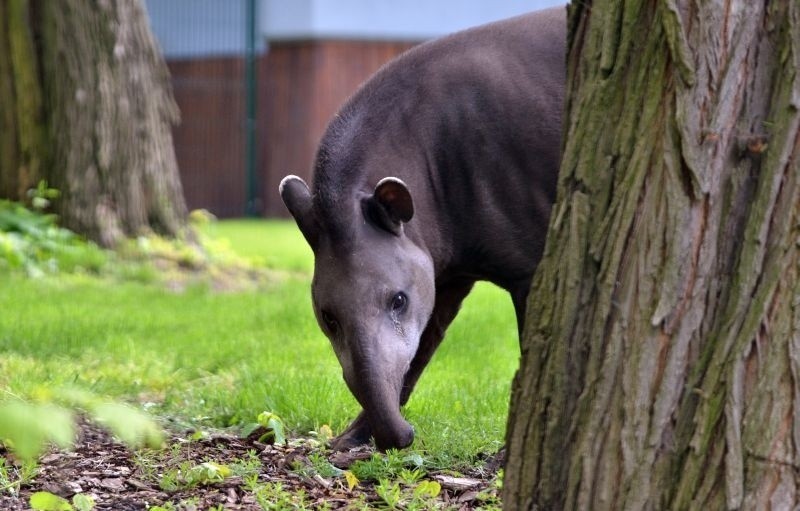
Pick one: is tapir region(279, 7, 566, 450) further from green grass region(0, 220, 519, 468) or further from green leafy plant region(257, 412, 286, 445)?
green grass region(0, 220, 519, 468)

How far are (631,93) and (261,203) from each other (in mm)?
19492

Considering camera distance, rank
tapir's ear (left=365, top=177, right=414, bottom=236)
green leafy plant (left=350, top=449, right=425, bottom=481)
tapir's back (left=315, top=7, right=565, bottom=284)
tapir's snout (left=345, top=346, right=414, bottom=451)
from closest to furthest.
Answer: tapir's snout (left=345, top=346, right=414, bottom=451), green leafy plant (left=350, top=449, right=425, bottom=481), tapir's ear (left=365, top=177, right=414, bottom=236), tapir's back (left=315, top=7, right=565, bottom=284)

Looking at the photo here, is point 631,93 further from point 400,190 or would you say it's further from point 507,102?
point 507,102

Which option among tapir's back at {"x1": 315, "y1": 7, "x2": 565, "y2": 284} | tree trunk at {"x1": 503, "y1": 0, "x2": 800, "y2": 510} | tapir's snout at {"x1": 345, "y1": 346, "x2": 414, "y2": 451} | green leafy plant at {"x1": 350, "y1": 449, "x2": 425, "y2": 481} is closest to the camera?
tree trunk at {"x1": 503, "y1": 0, "x2": 800, "y2": 510}

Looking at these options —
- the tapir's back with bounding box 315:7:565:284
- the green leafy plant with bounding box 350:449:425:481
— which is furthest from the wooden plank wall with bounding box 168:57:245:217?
the green leafy plant with bounding box 350:449:425:481

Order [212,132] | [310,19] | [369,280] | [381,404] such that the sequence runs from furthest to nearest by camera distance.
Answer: [310,19], [212,132], [369,280], [381,404]

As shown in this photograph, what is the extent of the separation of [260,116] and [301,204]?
17568 millimetres

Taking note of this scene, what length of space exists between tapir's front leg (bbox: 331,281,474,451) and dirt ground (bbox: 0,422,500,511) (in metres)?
0.14

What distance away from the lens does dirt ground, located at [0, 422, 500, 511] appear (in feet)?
12.5

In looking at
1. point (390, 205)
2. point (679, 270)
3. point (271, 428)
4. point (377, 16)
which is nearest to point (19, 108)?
point (271, 428)

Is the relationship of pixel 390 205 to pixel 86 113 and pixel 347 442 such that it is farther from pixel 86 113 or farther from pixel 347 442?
pixel 86 113

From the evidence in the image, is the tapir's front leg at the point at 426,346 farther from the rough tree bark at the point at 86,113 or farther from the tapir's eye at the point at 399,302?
the rough tree bark at the point at 86,113

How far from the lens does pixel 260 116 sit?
861 inches

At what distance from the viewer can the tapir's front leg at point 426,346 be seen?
468 cm
